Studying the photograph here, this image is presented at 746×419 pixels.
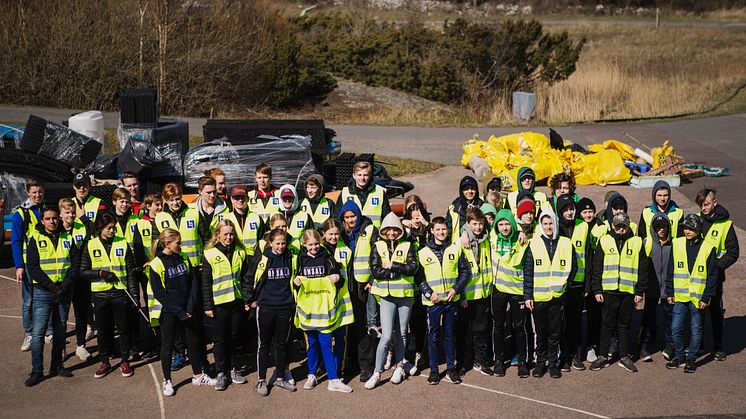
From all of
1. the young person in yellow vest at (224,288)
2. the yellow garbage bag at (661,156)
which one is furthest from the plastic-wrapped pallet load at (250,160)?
the yellow garbage bag at (661,156)

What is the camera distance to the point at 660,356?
9.35 metres

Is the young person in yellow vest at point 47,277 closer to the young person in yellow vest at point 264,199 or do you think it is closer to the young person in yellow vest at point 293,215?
the young person in yellow vest at point 264,199

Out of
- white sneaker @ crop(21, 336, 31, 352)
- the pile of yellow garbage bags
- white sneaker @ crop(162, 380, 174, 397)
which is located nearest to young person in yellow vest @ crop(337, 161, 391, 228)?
white sneaker @ crop(162, 380, 174, 397)

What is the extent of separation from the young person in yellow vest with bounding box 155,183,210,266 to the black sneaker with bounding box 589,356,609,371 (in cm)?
422

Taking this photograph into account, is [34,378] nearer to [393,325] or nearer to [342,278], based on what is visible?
[342,278]

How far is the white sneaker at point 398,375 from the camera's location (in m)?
8.66

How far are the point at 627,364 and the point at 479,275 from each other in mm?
1826

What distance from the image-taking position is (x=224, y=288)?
8.39m

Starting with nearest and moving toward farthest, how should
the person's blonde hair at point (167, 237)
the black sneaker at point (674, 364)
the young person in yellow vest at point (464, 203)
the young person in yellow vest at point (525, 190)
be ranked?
the person's blonde hair at point (167, 237)
the black sneaker at point (674, 364)
the young person in yellow vest at point (464, 203)
the young person in yellow vest at point (525, 190)

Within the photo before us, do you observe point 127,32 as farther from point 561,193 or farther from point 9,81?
point 561,193

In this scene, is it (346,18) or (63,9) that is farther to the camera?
(346,18)

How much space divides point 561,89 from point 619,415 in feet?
75.2

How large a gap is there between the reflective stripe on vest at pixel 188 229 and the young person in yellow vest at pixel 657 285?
4.67 meters

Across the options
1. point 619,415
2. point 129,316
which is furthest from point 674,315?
point 129,316
